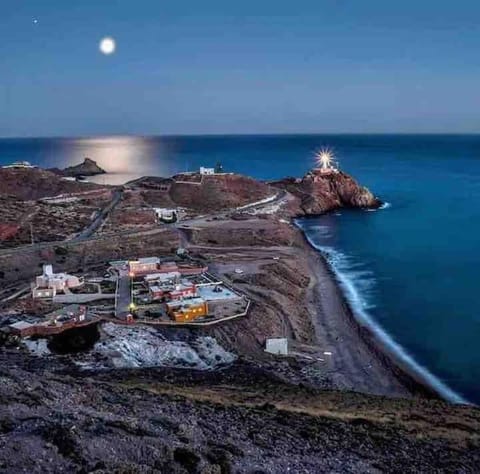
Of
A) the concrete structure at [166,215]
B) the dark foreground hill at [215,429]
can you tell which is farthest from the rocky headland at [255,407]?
the concrete structure at [166,215]

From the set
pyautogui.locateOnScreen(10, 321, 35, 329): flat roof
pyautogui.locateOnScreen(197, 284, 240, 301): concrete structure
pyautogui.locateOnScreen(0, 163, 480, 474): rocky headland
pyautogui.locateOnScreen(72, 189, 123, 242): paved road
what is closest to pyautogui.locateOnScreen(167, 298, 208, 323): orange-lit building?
pyautogui.locateOnScreen(0, 163, 480, 474): rocky headland

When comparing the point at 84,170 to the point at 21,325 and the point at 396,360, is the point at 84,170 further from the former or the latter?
the point at 396,360

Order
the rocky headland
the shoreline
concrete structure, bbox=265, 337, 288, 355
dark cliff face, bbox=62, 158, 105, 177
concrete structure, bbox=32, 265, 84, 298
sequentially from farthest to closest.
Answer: dark cliff face, bbox=62, 158, 105, 177
concrete structure, bbox=32, 265, 84, 298
concrete structure, bbox=265, 337, 288, 355
the shoreline
the rocky headland

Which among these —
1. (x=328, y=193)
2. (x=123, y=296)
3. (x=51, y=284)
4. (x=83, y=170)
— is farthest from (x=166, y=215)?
(x=83, y=170)

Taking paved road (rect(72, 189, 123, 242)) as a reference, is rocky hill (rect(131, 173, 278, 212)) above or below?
above

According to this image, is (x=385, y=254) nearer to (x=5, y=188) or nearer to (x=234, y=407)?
(x=234, y=407)

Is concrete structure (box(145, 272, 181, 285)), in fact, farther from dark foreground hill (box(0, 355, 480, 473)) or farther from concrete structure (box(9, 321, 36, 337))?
dark foreground hill (box(0, 355, 480, 473))
